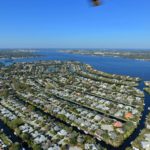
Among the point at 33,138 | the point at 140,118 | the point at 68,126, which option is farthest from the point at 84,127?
the point at 140,118

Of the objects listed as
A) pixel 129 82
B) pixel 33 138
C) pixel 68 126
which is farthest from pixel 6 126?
pixel 129 82

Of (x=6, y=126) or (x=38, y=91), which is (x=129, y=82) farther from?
(x=6, y=126)

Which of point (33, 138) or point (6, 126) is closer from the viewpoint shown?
point (33, 138)

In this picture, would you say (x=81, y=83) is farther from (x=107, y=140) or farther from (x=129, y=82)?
(x=107, y=140)

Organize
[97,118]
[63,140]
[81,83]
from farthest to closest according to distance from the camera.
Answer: [81,83], [97,118], [63,140]

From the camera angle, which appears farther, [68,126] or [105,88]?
[105,88]

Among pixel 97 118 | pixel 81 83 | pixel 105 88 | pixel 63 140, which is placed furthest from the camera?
pixel 81 83

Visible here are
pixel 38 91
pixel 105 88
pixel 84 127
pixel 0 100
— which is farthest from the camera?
pixel 105 88

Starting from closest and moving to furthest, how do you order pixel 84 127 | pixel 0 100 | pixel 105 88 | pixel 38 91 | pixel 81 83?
pixel 84 127
pixel 0 100
pixel 38 91
pixel 105 88
pixel 81 83
